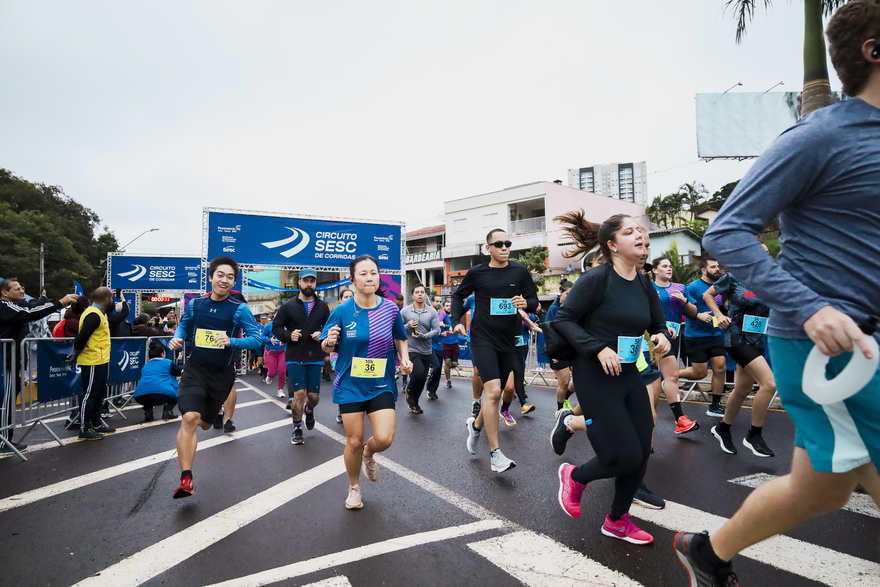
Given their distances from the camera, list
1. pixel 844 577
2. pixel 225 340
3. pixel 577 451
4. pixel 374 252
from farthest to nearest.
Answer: pixel 374 252 < pixel 577 451 < pixel 225 340 < pixel 844 577

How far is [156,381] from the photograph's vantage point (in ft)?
26.6

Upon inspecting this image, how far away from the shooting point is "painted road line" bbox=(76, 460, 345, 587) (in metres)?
2.90

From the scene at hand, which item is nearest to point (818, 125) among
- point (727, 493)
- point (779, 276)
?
point (779, 276)

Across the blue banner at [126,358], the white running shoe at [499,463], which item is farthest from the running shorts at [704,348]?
the blue banner at [126,358]

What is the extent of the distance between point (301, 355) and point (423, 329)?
3.19 meters

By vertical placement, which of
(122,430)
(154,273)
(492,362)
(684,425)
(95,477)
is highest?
(154,273)

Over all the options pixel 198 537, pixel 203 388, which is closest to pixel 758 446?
pixel 198 537

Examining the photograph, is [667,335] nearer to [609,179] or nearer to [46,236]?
[46,236]

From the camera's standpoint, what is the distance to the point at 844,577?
2.57 m

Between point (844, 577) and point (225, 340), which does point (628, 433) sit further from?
point (225, 340)

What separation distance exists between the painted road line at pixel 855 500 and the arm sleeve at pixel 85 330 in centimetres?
768

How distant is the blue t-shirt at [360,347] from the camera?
3.95 metres

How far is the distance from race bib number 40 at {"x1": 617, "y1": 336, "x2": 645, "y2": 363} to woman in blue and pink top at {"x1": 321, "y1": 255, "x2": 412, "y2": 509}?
1.72 m

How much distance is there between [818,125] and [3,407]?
26.3ft
